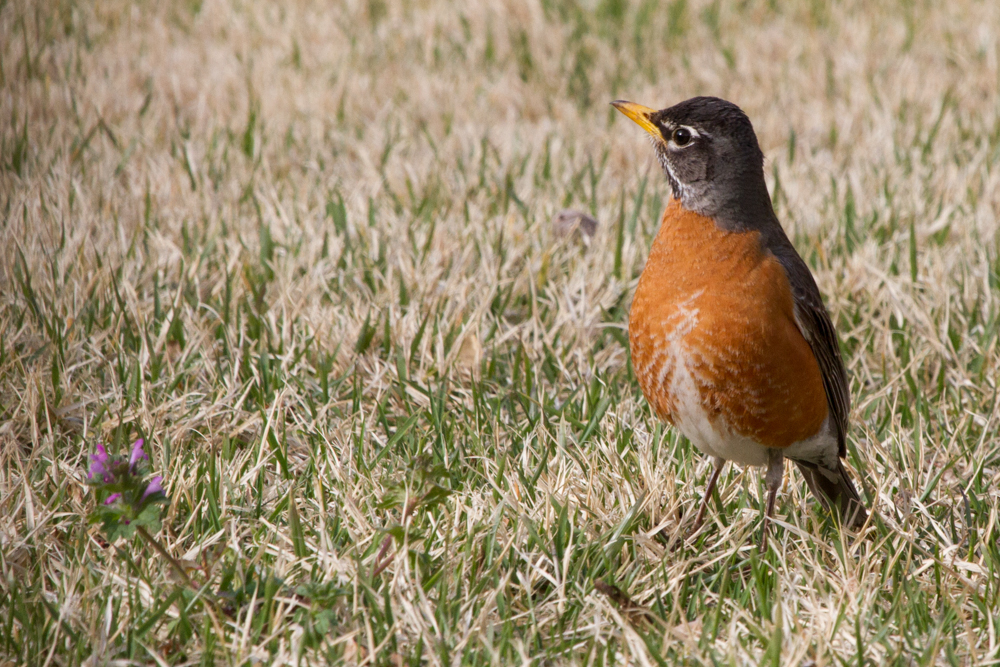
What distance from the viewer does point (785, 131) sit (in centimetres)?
605

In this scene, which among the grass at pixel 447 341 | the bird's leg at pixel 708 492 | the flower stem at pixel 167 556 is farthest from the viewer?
the bird's leg at pixel 708 492

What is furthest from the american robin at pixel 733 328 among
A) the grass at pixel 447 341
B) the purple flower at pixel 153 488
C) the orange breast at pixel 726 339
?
the purple flower at pixel 153 488

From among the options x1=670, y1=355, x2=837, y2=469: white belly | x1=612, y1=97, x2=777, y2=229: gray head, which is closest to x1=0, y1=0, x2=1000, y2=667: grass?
x1=670, y1=355, x2=837, y2=469: white belly

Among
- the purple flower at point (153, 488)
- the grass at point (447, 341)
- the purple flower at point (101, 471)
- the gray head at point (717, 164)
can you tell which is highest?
the gray head at point (717, 164)

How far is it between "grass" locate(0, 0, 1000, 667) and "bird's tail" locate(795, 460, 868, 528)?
8 cm

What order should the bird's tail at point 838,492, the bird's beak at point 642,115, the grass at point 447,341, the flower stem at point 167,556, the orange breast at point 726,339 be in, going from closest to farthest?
the flower stem at point 167,556 → the grass at point 447,341 → the orange breast at point 726,339 → the bird's tail at point 838,492 → the bird's beak at point 642,115

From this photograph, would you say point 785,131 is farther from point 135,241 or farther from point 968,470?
point 135,241

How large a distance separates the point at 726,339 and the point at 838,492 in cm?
66

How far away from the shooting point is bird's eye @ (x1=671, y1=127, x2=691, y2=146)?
10.1 ft

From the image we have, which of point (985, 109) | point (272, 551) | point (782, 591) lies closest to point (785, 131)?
point (985, 109)

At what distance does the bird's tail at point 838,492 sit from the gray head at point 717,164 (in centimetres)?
72

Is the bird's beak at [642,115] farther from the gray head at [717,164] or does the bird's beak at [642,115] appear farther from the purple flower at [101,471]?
the purple flower at [101,471]

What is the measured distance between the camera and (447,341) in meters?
3.85

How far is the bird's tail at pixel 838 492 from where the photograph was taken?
3.02 meters
